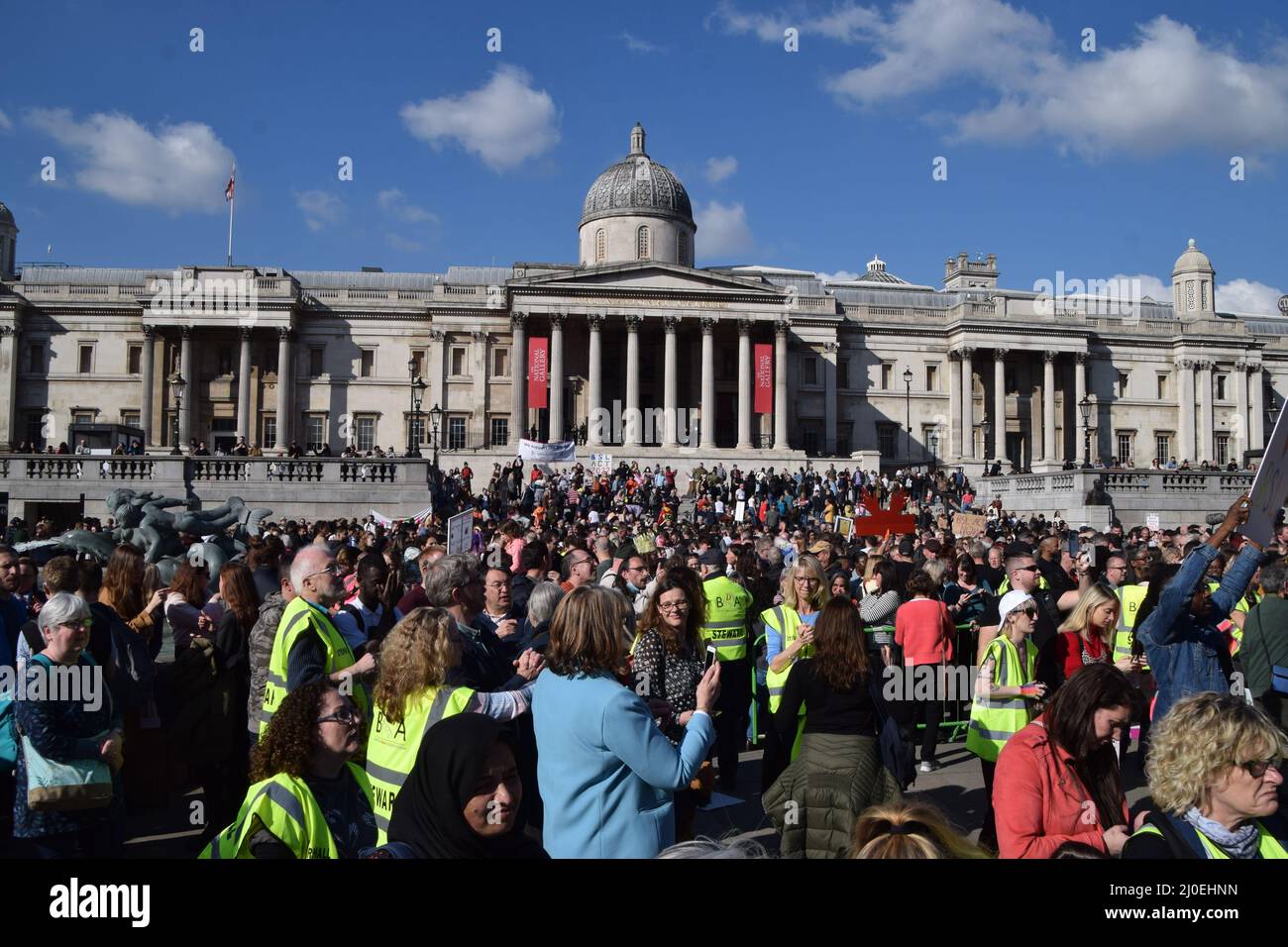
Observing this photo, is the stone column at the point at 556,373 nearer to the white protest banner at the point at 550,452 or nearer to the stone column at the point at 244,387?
the white protest banner at the point at 550,452

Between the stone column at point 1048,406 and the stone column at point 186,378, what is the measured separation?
158 feet

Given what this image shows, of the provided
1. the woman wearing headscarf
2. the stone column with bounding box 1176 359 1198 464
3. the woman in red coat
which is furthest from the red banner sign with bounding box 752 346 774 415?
the woman wearing headscarf

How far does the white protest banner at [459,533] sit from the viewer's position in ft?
44.0

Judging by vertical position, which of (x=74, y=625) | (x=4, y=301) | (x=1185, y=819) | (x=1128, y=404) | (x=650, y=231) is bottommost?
(x=1185, y=819)

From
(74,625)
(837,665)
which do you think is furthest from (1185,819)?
(74,625)

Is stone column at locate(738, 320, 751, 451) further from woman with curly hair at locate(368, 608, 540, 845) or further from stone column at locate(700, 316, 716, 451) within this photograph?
woman with curly hair at locate(368, 608, 540, 845)

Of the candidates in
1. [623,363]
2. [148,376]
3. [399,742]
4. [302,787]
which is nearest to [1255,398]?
[623,363]

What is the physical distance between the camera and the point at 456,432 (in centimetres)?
5759

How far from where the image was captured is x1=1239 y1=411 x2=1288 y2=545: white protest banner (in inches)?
229

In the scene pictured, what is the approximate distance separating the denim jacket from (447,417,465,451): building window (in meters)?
52.4
